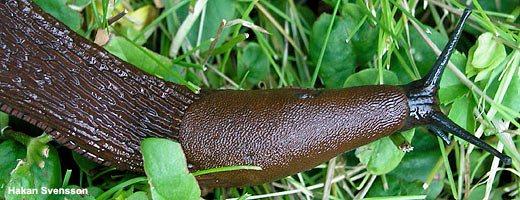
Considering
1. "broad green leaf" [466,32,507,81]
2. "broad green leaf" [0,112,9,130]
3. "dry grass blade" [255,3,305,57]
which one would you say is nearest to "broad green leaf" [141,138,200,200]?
"broad green leaf" [0,112,9,130]

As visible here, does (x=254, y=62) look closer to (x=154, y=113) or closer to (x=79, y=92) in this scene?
(x=154, y=113)

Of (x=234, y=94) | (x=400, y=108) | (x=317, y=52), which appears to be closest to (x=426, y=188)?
(x=400, y=108)

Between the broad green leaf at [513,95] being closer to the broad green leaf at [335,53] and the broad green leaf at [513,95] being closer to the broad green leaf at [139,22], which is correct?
the broad green leaf at [335,53]

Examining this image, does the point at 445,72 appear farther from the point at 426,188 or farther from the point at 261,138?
the point at 261,138

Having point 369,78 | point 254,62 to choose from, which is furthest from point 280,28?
point 369,78

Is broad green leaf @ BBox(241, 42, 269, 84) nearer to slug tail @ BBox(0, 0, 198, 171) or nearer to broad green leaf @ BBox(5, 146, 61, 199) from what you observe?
slug tail @ BBox(0, 0, 198, 171)
